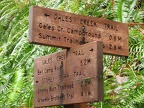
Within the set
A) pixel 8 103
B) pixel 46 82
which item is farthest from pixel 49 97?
pixel 8 103

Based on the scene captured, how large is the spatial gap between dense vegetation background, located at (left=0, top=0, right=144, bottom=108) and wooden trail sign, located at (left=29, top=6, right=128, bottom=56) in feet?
1.93

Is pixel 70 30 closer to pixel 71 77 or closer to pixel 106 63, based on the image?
pixel 71 77

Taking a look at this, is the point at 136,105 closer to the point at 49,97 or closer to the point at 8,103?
the point at 49,97

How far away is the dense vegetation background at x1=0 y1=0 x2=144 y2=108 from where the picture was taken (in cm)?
284

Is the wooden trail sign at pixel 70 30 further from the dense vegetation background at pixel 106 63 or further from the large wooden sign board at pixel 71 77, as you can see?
the dense vegetation background at pixel 106 63

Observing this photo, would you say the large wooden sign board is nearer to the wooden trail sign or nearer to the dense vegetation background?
the wooden trail sign

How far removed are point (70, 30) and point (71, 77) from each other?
259mm

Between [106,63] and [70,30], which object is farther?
[106,63]

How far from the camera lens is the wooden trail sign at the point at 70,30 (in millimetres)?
1998

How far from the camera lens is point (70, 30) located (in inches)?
82.3

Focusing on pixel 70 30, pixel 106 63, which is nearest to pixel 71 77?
pixel 70 30

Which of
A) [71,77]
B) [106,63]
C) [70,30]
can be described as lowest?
[71,77]

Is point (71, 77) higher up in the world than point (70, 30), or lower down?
lower down

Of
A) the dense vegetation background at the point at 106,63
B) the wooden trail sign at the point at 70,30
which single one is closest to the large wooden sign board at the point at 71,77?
the wooden trail sign at the point at 70,30
